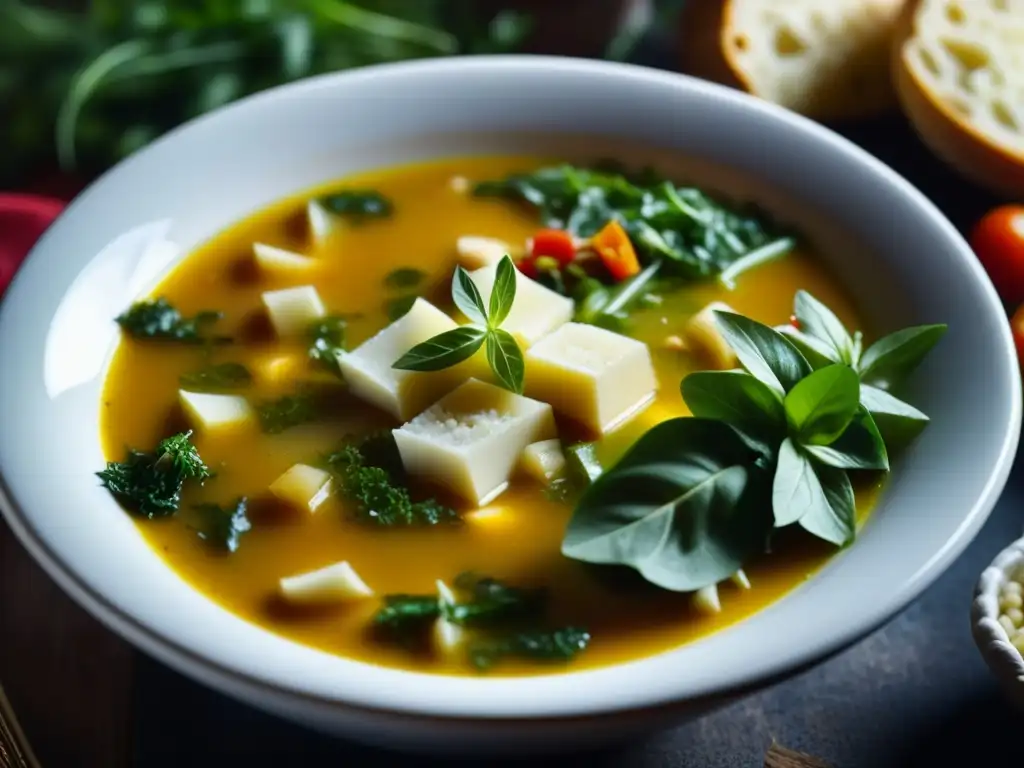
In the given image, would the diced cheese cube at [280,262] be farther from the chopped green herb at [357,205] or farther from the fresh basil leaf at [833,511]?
the fresh basil leaf at [833,511]

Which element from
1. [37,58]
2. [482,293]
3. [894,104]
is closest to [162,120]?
[37,58]

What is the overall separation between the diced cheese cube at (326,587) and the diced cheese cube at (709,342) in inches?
45.2

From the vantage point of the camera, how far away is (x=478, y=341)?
9.37 ft

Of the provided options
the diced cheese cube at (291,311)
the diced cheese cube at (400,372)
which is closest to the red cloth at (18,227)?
the diced cheese cube at (291,311)

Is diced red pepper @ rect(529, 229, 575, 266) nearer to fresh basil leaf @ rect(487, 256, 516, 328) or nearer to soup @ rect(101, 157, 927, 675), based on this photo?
soup @ rect(101, 157, 927, 675)

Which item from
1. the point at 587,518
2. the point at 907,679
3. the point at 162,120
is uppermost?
the point at 587,518

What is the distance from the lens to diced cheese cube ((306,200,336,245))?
12.0ft

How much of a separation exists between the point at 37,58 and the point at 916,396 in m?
3.47

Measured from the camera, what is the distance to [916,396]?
3023 millimetres

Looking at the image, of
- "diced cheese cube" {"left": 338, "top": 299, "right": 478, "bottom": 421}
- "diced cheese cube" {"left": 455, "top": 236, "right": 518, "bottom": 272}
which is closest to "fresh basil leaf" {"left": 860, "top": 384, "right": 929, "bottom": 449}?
"diced cheese cube" {"left": 338, "top": 299, "right": 478, "bottom": 421}

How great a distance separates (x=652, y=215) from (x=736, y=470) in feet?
4.19

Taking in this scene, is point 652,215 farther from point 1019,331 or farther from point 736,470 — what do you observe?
point 736,470

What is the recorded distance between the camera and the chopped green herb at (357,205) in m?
3.76

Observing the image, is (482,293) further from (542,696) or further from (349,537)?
(542,696)
